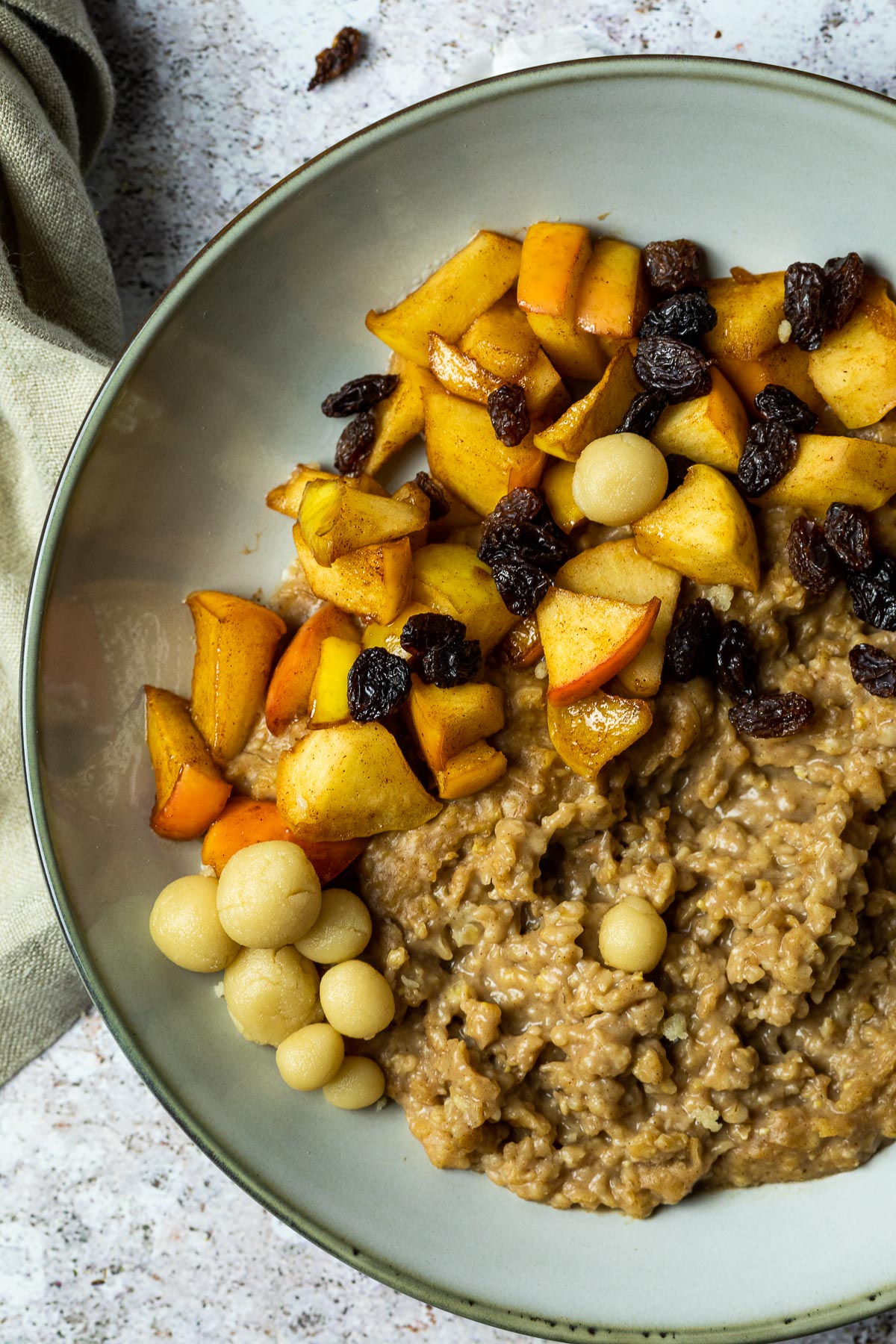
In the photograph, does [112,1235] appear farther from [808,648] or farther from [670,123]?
[670,123]

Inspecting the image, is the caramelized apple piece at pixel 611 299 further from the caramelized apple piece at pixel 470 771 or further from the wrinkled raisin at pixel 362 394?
the caramelized apple piece at pixel 470 771

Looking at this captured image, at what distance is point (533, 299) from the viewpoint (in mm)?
2146

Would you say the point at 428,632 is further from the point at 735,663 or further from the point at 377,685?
the point at 735,663

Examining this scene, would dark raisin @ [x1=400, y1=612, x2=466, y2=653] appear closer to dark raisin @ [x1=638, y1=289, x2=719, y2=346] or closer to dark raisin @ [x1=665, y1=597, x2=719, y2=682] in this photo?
dark raisin @ [x1=665, y1=597, x2=719, y2=682]

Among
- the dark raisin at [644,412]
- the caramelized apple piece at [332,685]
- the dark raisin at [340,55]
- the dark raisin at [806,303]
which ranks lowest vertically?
the caramelized apple piece at [332,685]

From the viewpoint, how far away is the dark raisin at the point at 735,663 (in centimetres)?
207

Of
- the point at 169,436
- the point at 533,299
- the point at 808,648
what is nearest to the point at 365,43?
the point at 533,299

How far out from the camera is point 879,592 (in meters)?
2.06

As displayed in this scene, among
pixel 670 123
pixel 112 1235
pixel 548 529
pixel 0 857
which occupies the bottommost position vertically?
pixel 112 1235

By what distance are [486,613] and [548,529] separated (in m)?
0.22

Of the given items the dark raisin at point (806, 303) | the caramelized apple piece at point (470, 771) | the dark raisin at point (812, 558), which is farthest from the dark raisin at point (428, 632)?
the dark raisin at point (806, 303)

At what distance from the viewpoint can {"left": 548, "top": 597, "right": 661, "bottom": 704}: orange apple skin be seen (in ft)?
6.61

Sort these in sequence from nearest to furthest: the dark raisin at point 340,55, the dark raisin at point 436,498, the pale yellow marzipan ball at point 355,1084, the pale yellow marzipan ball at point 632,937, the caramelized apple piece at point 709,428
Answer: the pale yellow marzipan ball at point 632,937 < the caramelized apple piece at point 709,428 < the pale yellow marzipan ball at point 355,1084 < the dark raisin at point 436,498 < the dark raisin at point 340,55

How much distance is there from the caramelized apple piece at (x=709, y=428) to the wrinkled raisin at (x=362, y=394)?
61cm
